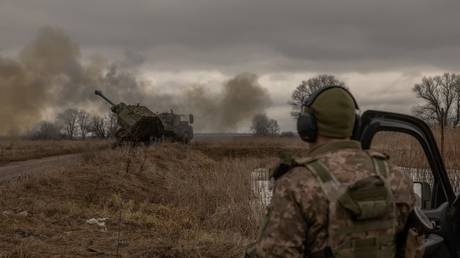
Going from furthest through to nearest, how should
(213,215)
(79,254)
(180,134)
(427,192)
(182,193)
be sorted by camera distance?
(180,134), (182,193), (213,215), (79,254), (427,192)

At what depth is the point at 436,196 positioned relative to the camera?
14.7 ft

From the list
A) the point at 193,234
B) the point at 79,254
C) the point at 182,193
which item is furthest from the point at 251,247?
the point at 182,193

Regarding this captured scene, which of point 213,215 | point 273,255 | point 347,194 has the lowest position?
point 213,215

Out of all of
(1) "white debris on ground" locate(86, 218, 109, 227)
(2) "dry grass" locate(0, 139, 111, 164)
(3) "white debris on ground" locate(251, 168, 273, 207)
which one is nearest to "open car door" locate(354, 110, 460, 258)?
(3) "white debris on ground" locate(251, 168, 273, 207)

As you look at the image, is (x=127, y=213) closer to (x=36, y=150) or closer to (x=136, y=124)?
(x=136, y=124)

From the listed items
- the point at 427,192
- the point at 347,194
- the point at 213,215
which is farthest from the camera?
the point at 213,215

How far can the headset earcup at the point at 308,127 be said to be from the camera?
2.78m

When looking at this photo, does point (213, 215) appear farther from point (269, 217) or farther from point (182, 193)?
point (269, 217)

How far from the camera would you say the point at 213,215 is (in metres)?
11.6

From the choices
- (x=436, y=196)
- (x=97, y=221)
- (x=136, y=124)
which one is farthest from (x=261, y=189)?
(x=136, y=124)

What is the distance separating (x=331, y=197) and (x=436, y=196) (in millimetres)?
2115

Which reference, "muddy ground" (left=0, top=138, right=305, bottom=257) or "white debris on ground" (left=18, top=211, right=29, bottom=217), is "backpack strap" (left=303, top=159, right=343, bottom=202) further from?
"white debris on ground" (left=18, top=211, right=29, bottom=217)

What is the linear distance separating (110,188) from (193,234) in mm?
5487

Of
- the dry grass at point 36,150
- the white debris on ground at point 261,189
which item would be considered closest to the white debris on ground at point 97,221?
the white debris on ground at point 261,189
